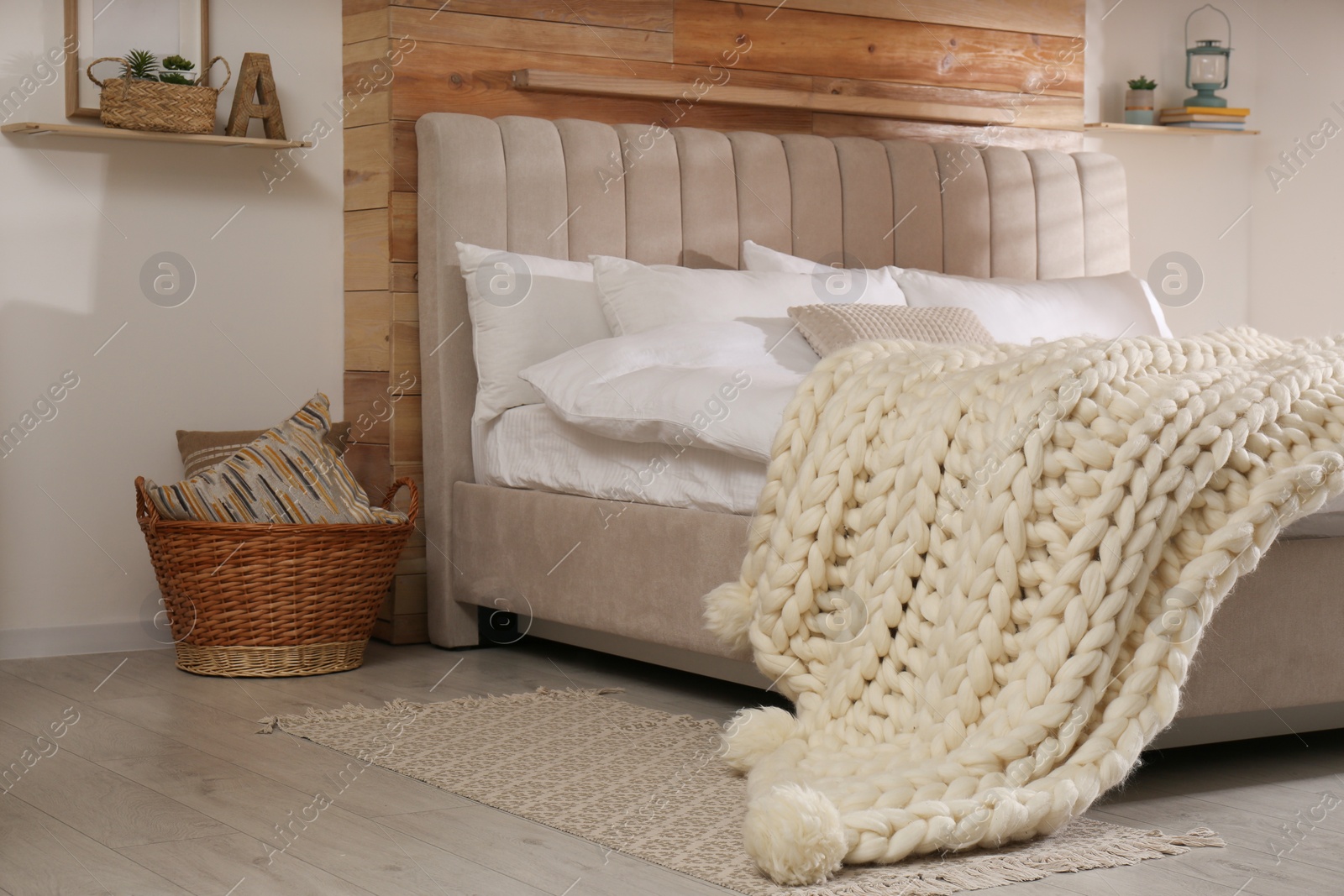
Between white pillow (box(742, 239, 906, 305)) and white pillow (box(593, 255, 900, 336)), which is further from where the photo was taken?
white pillow (box(742, 239, 906, 305))

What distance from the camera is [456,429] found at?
3223 mm

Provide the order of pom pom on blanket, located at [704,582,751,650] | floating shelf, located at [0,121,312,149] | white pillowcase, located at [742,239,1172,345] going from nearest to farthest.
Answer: pom pom on blanket, located at [704,582,751,650]
floating shelf, located at [0,121,312,149]
white pillowcase, located at [742,239,1172,345]

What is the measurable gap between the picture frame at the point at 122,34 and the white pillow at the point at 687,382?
1.08 metres

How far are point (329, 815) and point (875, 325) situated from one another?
1440 mm

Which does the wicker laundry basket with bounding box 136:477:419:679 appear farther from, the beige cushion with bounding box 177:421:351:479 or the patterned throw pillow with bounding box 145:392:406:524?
the beige cushion with bounding box 177:421:351:479

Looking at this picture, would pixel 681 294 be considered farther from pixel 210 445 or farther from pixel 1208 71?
pixel 1208 71

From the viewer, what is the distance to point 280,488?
2.89m

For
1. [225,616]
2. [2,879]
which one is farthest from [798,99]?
[2,879]

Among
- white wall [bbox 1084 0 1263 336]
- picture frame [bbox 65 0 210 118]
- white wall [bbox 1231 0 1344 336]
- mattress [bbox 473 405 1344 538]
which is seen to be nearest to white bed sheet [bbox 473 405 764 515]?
mattress [bbox 473 405 1344 538]

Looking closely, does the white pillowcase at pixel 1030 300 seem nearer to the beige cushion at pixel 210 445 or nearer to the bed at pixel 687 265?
the bed at pixel 687 265

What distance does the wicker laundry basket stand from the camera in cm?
282

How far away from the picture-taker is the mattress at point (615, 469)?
244 centimetres

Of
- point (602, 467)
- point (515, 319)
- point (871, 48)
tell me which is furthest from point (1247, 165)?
point (602, 467)

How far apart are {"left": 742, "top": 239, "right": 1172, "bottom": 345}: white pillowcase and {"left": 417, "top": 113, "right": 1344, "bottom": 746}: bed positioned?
8.2 inches
